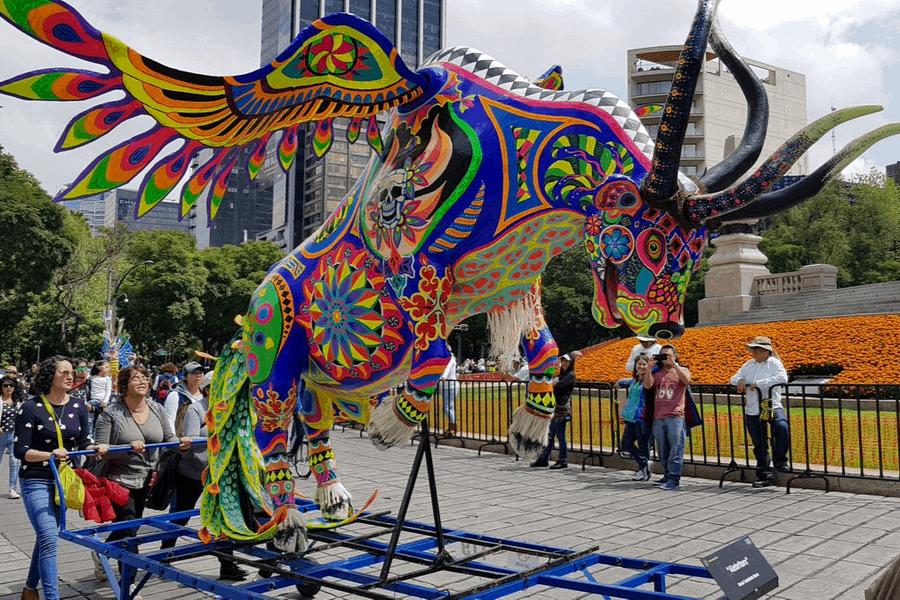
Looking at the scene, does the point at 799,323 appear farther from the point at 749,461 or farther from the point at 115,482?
the point at 115,482

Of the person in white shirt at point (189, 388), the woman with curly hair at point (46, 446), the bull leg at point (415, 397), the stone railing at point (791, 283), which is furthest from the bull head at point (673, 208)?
the stone railing at point (791, 283)

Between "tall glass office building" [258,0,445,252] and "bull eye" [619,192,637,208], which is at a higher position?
"tall glass office building" [258,0,445,252]

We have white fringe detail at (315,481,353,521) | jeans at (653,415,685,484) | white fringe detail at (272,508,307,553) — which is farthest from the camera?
jeans at (653,415,685,484)

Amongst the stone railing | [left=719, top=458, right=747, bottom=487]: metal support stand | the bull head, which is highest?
the stone railing

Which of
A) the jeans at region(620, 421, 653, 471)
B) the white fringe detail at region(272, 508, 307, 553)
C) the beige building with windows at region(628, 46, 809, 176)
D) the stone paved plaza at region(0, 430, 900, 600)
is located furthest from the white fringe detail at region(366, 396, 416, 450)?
the beige building with windows at region(628, 46, 809, 176)

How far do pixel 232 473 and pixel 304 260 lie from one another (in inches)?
Answer: 53.4

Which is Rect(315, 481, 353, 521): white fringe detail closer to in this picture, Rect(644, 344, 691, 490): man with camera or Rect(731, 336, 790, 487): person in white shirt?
Rect(644, 344, 691, 490): man with camera

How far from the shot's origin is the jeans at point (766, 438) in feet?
26.9

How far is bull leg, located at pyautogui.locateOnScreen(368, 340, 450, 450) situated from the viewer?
2986 mm

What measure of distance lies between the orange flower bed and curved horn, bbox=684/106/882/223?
1417cm

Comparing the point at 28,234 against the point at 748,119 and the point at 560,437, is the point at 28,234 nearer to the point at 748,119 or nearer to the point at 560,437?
the point at 560,437

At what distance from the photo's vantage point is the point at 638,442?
9.47m

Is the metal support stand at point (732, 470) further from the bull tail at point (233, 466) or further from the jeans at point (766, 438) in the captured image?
the bull tail at point (233, 466)

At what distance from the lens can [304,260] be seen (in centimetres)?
389
